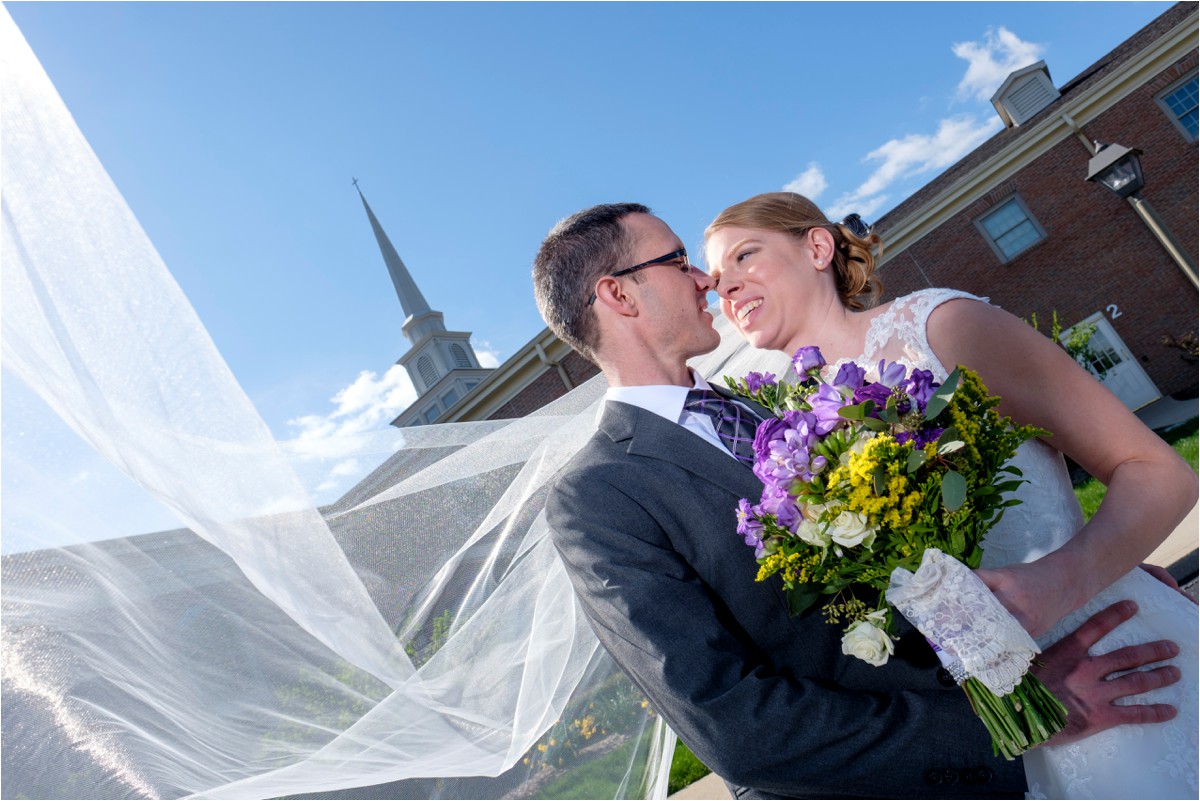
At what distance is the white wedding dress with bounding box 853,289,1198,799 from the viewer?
2225 mm

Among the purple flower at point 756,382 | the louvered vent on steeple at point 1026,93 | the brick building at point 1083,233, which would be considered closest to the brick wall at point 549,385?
the brick building at point 1083,233

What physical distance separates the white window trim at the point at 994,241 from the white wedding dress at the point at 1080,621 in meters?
22.4

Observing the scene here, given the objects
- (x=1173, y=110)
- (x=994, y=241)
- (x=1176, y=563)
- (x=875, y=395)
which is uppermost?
(x=1173, y=110)

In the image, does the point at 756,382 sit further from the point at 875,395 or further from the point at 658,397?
the point at 875,395

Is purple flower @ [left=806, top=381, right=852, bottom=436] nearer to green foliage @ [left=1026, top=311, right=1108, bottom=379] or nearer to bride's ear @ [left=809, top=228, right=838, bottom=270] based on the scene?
bride's ear @ [left=809, top=228, right=838, bottom=270]

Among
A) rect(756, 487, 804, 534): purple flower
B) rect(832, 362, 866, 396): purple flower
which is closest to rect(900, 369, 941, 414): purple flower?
rect(832, 362, 866, 396): purple flower

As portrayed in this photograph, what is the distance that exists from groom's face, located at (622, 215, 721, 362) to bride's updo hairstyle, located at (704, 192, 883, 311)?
0.34 metres

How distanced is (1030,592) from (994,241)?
2361 cm

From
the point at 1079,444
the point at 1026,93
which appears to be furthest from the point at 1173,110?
the point at 1079,444

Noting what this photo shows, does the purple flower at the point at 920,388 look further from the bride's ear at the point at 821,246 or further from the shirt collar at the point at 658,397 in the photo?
the bride's ear at the point at 821,246

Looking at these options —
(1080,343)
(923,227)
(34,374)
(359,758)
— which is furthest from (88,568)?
(923,227)

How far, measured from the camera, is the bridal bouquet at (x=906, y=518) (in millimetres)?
1926

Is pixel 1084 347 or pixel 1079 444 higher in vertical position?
pixel 1084 347

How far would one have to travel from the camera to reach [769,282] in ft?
10.8
